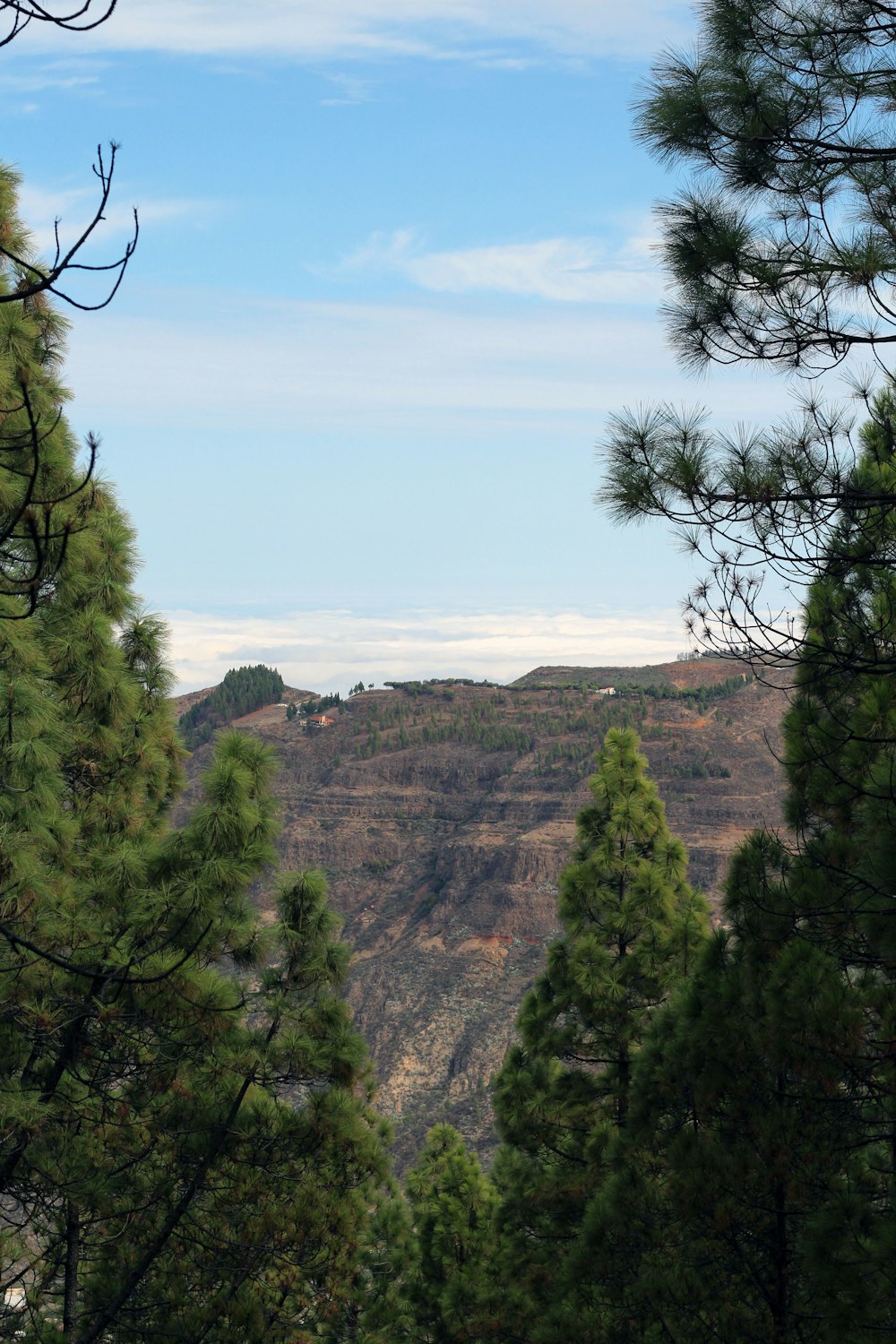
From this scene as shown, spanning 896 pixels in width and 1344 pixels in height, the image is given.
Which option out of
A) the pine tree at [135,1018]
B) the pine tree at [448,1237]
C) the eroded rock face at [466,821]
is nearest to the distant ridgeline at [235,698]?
the eroded rock face at [466,821]

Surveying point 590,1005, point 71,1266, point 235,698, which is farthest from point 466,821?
point 71,1266

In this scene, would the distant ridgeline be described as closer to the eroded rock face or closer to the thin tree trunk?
the eroded rock face

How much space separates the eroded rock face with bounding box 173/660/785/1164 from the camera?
11519cm

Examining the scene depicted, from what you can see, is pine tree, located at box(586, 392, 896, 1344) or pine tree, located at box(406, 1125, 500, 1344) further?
pine tree, located at box(406, 1125, 500, 1344)

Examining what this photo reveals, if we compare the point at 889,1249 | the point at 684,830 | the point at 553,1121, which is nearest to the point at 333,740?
the point at 684,830

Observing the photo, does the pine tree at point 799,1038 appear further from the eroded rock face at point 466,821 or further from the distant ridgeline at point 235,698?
the distant ridgeline at point 235,698

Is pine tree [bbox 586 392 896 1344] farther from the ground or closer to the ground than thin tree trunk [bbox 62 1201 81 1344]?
farther from the ground

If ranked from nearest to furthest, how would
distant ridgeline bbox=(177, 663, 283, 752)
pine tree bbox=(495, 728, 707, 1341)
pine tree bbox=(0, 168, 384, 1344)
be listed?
pine tree bbox=(0, 168, 384, 1344) → pine tree bbox=(495, 728, 707, 1341) → distant ridgeline bbox=(177, 663, 283, 752)

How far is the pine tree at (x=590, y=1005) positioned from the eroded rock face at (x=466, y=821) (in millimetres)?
84774

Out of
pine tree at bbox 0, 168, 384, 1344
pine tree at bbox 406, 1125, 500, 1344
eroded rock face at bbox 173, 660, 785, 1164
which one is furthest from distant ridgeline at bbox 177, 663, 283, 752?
pine tree at bbox 0, 168, 384, 1344

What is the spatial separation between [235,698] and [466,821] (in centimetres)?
4510

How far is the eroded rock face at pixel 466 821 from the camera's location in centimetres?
11519

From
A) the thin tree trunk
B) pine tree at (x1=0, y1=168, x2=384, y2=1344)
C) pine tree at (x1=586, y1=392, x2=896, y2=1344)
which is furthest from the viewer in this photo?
the thin tree trunk

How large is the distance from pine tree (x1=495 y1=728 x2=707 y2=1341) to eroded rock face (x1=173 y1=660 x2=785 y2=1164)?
8477 centimetres
